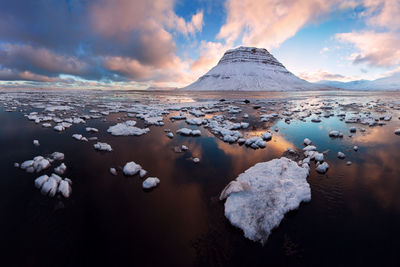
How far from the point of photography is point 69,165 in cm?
487

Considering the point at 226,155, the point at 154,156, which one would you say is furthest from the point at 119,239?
the point at 226,155

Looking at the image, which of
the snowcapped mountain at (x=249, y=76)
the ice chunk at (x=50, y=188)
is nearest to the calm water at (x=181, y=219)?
the ice chunk at (x=50, y=188)

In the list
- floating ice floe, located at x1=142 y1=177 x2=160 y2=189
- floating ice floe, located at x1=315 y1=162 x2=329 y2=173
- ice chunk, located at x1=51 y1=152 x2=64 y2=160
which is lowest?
floating ice floe, located at x1=142 y1=177 x2=160 y2=189

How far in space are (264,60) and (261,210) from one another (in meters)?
201

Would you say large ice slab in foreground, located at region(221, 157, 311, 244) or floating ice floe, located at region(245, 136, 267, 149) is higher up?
floating ice floe, located at region(245, 136, 267, 149)

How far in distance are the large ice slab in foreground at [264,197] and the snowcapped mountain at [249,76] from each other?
13051 centimetres

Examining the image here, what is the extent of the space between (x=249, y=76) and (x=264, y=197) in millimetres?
156123

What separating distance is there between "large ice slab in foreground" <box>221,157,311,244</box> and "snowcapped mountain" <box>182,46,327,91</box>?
428 ft

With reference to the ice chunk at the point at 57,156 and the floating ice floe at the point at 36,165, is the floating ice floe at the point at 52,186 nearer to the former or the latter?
the floating ice floe at the point at 36,165

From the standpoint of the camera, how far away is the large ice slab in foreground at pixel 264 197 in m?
2.89

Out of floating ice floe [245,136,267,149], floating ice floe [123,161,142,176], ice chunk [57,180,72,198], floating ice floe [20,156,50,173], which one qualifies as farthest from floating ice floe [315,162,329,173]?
floating ice floe [20,156,50,173]

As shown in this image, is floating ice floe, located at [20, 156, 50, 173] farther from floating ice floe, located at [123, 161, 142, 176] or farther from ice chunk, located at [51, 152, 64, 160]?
floating ice floe, located at [123, 161, 142, 176]

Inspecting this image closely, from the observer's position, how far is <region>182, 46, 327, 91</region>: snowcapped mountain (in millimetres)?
135250

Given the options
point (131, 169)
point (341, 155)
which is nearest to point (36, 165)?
point (131, 169)
